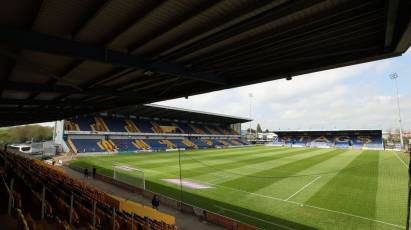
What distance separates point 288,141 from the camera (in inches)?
3339

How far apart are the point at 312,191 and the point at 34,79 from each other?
18549 millimetres

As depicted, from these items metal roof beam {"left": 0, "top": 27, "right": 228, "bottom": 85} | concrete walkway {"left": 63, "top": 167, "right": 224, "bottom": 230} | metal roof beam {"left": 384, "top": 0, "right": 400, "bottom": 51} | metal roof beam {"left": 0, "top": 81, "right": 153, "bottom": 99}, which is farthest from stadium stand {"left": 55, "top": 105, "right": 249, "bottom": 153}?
metal roof beam {"left": 384, "top": 0, "right": 400, "bottom": 51}

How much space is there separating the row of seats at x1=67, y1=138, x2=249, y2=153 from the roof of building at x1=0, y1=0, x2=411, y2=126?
3927cm

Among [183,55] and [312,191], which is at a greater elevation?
[183,55]

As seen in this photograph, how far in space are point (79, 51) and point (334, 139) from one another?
3354 inches

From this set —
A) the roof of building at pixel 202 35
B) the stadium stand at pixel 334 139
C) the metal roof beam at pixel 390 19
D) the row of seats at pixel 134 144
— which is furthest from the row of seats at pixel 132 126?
the metal roof beam at pixel 390 19

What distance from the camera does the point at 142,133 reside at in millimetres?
55719

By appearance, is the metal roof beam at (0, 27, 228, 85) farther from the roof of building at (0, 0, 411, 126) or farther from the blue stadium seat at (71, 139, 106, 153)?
the blue stadium seat at (71, 139, 106, 153)

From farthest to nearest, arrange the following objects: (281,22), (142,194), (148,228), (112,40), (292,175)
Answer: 1. (292,175)
2. (142,194)
3. (148,228)
4. (112,40)
5. (281,22)

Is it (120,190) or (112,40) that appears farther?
(120,190)

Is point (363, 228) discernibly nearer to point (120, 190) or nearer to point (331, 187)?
point (331, 187)

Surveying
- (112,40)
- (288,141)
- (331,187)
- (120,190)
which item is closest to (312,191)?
(331,187)

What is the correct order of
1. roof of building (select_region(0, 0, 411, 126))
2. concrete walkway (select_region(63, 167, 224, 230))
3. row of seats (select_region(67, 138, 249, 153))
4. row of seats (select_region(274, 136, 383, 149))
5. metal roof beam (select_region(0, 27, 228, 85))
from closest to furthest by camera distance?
roof of building (select_region(0, 0, 411, 126)) → metal roof beam (select_region(0, 27, 228, 85)) → concrete walkway (select_region(63, 167, 224, 230)) → row of seats (select_region(67, 138, 249, 153)) → row of seats (select_region(274, 136, 383, 149))

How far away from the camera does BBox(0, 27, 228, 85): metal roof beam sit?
5.13 meters
